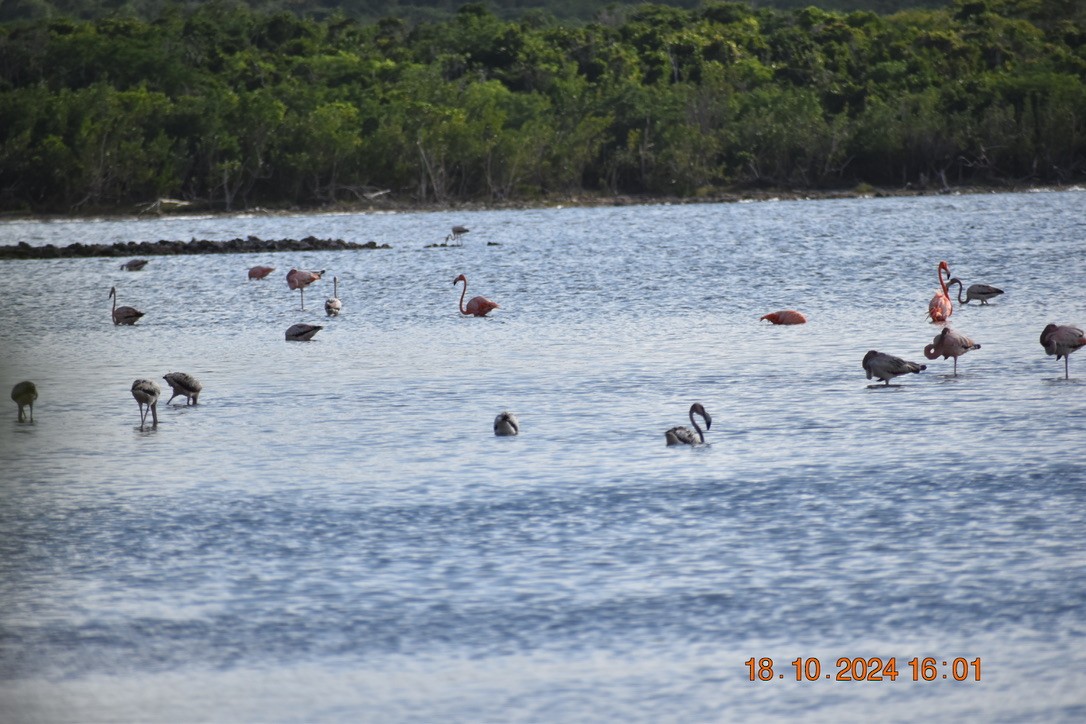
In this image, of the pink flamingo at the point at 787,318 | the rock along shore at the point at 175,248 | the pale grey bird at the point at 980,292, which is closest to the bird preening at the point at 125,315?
the pink flamingo at the point at 787,318

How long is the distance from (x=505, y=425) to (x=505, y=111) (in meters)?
102

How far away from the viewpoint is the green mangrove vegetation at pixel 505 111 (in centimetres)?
9625

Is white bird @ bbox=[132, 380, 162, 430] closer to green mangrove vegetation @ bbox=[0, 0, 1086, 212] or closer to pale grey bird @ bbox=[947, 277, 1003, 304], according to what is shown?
pale grey bird @ bbox=[947, 277, 1003, 304]

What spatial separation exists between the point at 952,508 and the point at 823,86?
12213 centimetres

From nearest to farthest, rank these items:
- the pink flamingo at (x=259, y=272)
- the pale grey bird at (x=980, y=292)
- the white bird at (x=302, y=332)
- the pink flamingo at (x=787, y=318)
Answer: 1. the white bird at (x=302, y=332)
2. the pink flamingo at (x=787, y=318)
3. the pale grey bird at (x=980, y=292)
4. the pink flamingo at (x=259, y=272)

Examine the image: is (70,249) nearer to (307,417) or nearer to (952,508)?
(307,417)

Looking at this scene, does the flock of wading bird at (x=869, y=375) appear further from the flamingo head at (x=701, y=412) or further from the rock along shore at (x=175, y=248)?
the rock along shore at (x=175, y=248)

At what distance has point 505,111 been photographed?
379ft

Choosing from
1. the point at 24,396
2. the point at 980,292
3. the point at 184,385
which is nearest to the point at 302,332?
the point at 184,385

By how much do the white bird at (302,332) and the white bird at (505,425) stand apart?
11.0 meters

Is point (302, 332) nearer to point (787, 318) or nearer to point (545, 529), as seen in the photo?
point (787, 318)

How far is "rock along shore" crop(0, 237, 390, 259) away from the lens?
57875mm

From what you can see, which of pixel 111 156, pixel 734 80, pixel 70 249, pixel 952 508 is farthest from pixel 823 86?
pixel 952 508

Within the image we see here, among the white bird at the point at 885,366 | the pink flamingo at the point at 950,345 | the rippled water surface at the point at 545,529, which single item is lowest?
the rippled water surface at the point at 545,529
